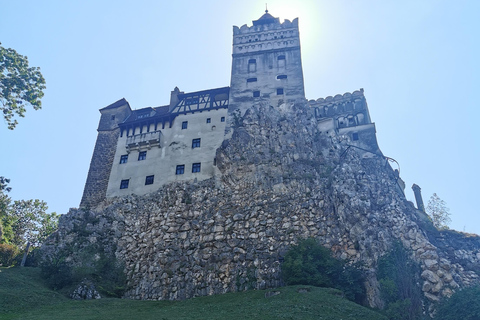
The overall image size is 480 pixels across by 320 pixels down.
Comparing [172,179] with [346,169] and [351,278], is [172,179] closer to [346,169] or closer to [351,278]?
[346,169]

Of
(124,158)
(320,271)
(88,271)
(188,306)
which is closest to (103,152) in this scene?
(124,158)

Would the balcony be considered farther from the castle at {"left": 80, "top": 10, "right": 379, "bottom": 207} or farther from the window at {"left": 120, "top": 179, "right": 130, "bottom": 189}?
the window at {"left": 120, "top": 179, "right": 130, "bottom": 189}

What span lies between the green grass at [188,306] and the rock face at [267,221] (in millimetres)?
3295

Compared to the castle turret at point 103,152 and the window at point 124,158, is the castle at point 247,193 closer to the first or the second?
the castle turret at point 103,152

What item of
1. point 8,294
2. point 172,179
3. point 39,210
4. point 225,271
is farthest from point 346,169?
point 39,210

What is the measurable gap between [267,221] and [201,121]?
15.4m

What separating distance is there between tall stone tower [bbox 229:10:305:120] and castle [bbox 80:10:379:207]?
0.11 meters

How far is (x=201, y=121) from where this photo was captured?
44.9 metres

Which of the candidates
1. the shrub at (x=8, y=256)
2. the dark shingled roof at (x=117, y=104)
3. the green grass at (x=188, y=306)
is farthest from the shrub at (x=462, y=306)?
the dark shingled roof at (x=117, y=104)

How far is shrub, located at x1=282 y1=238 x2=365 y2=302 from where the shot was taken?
95.3ft

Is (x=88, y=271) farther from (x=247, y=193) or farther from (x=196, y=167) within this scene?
(x=247, y=193)

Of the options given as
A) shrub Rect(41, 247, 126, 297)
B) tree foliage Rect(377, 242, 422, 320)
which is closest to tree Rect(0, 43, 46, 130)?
shrub Rect(41, 247, 126, 297)

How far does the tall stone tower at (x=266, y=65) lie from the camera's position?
45312 mm

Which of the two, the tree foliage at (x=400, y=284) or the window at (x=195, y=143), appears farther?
the window at (x=195, y=143)
